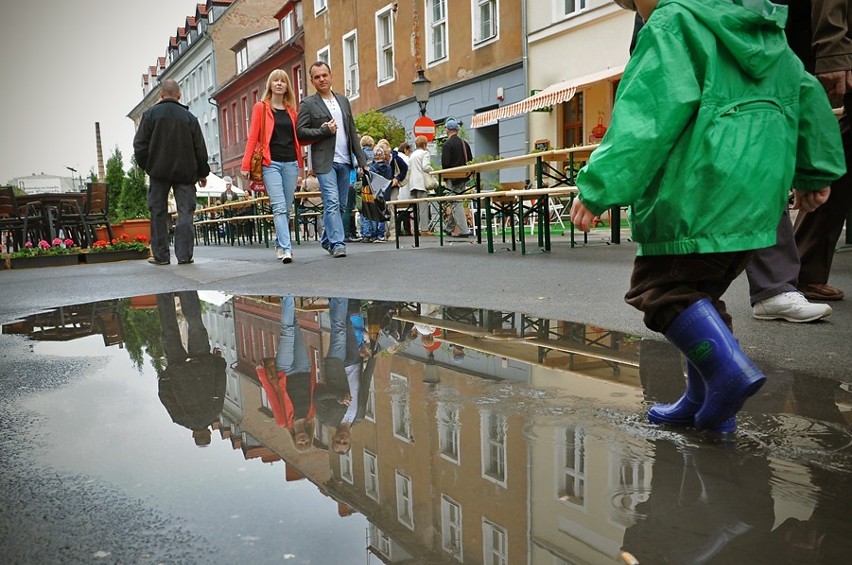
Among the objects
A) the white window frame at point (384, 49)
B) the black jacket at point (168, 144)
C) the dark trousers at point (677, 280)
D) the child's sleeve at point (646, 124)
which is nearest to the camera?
the child's sleeve at point (646, 124)

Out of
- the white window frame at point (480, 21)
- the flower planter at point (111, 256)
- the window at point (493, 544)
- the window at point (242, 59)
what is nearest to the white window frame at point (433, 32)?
the white window frame at point (480, 21)

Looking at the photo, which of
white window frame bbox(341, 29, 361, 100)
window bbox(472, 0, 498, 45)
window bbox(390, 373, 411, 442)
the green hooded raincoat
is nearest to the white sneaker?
the green hooded raincoat

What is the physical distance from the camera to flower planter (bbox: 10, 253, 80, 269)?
1111 centimetres

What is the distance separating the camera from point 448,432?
238cm

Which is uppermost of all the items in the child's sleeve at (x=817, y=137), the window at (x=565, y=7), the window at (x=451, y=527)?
the window at (x=565, y=7)

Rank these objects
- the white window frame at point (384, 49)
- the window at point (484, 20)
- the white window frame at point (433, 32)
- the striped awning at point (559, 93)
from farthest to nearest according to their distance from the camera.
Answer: the white window frame at point (384, 49), the white window frame at point (433, 32), the window at point (484, 20), the striped awning at point (559, 93)

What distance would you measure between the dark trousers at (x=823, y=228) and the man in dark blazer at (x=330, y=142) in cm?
578

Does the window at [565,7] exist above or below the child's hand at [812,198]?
above

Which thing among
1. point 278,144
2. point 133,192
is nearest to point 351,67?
point 133,192

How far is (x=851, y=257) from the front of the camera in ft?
20.9

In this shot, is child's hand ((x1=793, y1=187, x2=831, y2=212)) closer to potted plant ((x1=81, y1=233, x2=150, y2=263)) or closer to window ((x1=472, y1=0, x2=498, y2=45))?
potted plant ((x1=81, y1=233, x2=150, y2=263))

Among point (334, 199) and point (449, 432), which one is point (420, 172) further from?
point (449, 432)

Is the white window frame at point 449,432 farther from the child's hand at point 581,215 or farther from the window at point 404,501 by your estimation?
the child's hand at point 581,215

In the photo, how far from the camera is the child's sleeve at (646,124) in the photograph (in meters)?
2.04
